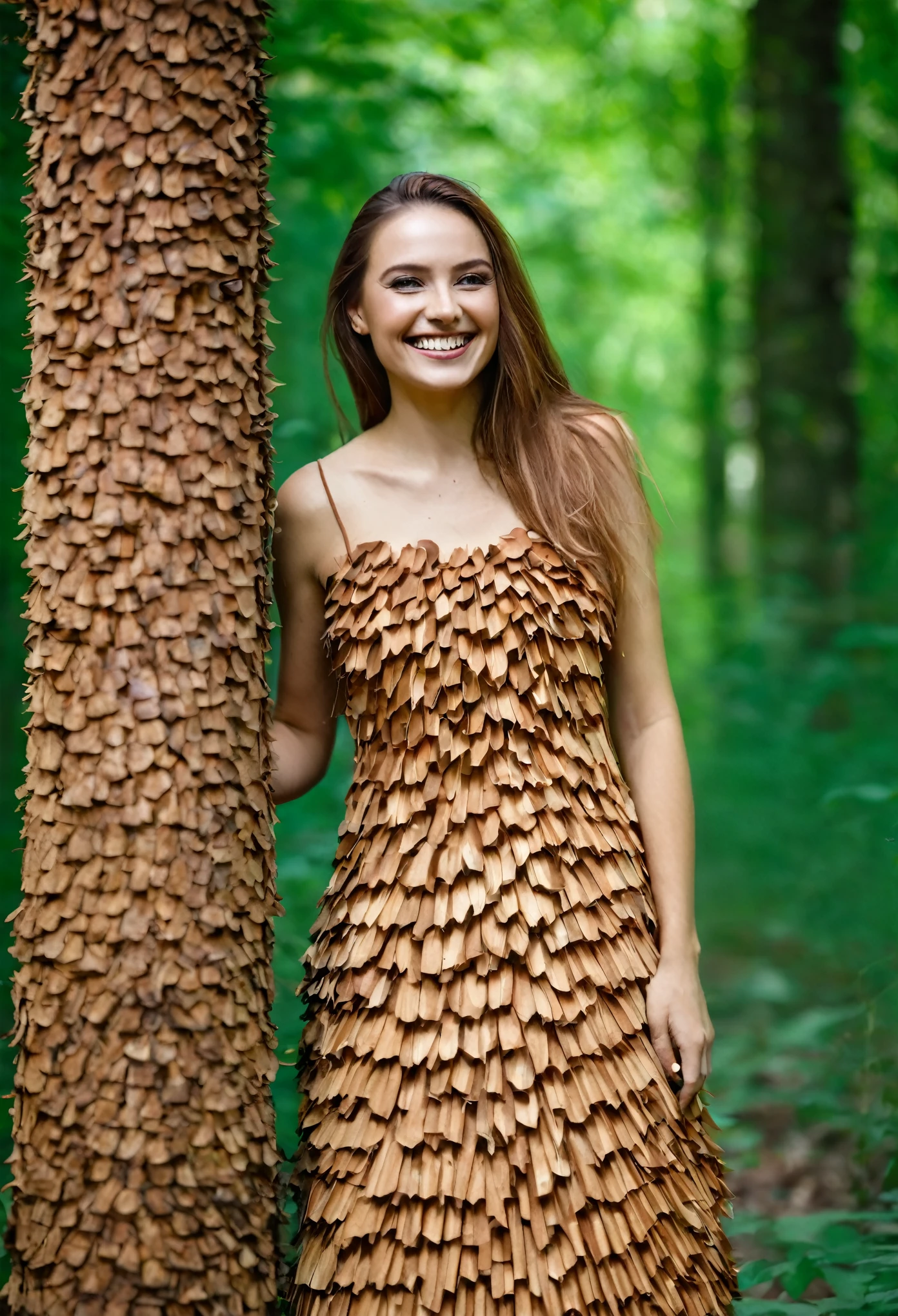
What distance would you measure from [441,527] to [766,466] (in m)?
4.61

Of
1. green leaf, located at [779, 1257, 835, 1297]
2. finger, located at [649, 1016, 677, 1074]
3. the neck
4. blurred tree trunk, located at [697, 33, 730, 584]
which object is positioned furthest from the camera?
blurred tree trunk, located at [697, 33, 730, 584]

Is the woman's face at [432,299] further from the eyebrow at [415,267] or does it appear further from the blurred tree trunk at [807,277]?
the blurred tree trunk at [807,277]

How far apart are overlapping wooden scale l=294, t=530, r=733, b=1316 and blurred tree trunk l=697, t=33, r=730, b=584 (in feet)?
29.4

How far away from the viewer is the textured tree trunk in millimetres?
1834

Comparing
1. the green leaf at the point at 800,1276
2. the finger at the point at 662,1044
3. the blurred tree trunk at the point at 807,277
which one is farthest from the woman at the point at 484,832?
the blurred tree trunk at the point at 807,277

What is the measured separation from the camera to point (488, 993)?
1.98 meters

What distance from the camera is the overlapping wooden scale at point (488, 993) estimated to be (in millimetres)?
1913

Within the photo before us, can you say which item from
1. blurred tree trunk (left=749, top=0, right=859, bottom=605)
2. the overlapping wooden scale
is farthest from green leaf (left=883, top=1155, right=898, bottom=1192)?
blurred tree trunk (left=749, top=0, right=859, bottom=605)

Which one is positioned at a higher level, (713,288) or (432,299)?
(713,288)

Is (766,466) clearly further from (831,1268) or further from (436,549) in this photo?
(436,549)

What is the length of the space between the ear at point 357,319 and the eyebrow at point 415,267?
17 cm

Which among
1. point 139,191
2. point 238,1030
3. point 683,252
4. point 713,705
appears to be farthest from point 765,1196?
point 683,252

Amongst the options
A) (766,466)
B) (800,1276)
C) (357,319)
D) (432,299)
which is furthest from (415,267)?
(766,466)

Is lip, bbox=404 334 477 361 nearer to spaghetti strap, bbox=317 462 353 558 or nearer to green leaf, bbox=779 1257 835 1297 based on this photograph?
spaghetti strap, bbox=317 462 353 558
